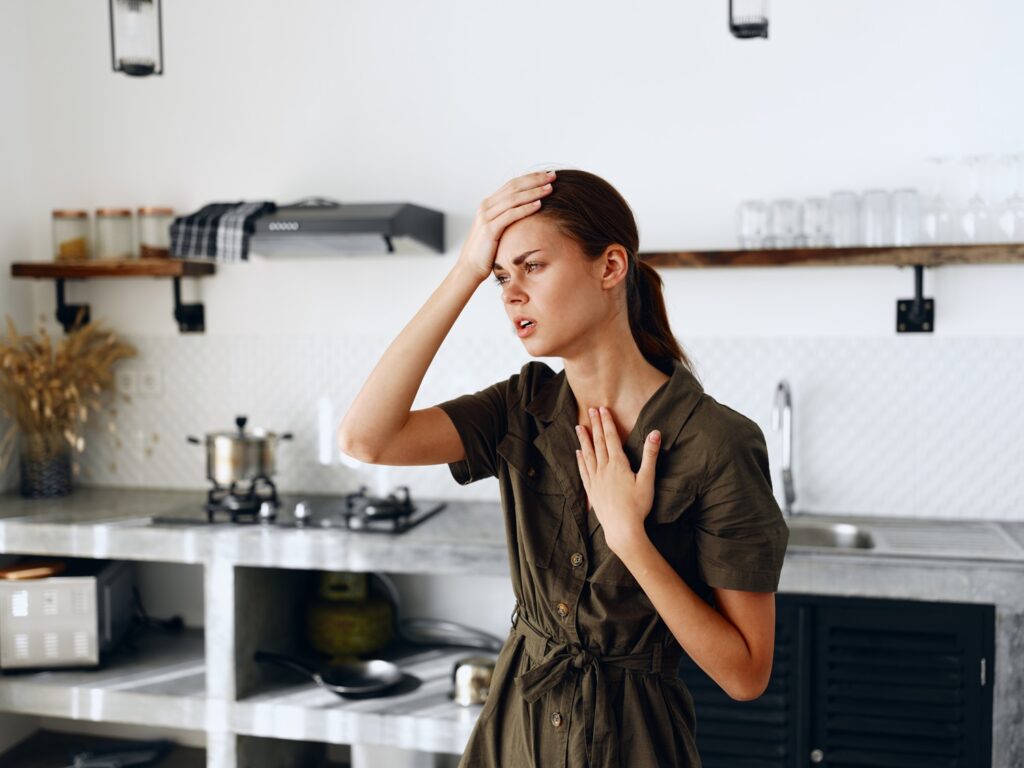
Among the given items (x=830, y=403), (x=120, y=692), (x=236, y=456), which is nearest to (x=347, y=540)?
(x=236, y=456)

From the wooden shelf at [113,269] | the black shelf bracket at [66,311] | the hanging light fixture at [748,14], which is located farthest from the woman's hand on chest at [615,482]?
the black shelf bracket at [66,311]

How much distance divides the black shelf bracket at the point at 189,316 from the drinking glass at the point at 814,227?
2109 mm

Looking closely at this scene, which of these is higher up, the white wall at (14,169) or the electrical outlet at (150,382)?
the white wall at (14,169)

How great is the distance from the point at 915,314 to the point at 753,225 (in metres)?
0.58

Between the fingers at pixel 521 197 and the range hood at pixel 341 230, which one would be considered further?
the range hood at pixel 341 230

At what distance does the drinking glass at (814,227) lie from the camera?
3244 mm

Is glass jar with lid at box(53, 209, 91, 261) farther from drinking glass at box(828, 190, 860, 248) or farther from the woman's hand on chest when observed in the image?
the woman's hand on chest

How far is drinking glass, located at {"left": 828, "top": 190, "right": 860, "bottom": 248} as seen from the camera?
3211 millimetres

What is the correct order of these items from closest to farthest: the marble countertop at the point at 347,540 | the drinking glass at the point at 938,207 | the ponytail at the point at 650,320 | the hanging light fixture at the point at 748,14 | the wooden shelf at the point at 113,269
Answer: the ponytail at the point at 650,320 < the hanging light fixture at the point at 748,14 < the marble countertop at the point at 347,540 < the drinking glass at the point at 938,207 < the wooden shelf at the point at 113,269

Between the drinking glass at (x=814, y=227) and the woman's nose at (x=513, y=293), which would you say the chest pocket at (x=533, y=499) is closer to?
the woman's nose at (x=513, y=293)

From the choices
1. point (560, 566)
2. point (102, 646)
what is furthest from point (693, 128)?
point (102, 646)

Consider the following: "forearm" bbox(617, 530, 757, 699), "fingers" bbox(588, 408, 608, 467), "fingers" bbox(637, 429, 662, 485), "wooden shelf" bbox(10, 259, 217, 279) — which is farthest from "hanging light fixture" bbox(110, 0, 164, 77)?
"forearm" bbox(617, 530, 757, 699)

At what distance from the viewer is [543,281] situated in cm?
147

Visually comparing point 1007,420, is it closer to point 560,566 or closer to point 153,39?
point 560,566
